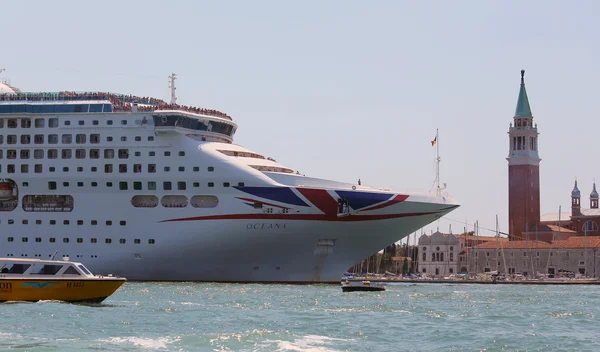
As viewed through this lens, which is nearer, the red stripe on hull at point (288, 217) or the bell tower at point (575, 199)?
the red stripe on hull at point (288, 217)

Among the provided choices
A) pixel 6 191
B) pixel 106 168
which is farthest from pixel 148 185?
pixel 6 191

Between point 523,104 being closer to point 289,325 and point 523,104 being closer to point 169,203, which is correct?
point 169,203

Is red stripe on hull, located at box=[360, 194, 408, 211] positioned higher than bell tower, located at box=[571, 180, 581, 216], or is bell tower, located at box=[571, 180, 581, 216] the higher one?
bell tower, located at box=[571, 180, 581, 216]

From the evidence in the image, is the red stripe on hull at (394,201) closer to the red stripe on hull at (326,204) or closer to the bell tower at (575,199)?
the red stripe on hull at (326,204)

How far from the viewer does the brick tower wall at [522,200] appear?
446 ft

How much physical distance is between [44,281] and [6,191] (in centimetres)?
2624

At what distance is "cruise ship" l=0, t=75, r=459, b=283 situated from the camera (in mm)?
57219

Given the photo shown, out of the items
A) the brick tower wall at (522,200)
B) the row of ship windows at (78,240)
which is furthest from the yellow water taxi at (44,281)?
the brick tower wall at (522,200)

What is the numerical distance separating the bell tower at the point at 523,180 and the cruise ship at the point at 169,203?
7802 cm

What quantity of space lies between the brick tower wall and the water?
91.3 m

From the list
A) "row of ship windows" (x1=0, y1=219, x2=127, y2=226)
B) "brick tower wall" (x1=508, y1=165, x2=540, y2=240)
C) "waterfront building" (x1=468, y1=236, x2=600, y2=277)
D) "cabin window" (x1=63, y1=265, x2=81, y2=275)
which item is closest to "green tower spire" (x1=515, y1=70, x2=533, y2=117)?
"brick tower wall" (x1=508, y1=165, x2=540, y2=240)

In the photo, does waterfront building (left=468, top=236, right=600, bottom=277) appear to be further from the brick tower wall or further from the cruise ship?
the cruise ship

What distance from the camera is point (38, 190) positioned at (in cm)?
6012

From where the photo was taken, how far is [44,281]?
118 feet
